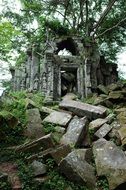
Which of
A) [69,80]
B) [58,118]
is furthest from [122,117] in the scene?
[69,80]

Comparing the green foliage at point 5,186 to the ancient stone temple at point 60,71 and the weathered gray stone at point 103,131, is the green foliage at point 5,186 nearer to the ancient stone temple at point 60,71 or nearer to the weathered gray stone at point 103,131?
the weathered gray stone at point 103,131

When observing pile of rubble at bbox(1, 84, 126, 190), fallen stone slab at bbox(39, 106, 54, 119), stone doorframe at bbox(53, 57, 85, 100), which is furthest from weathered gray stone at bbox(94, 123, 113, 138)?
stone doorframe at bbox(53, 57, 85, 100)

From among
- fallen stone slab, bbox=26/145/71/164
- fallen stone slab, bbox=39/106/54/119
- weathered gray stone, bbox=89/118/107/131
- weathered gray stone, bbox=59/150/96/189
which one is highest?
fallen stone slab, bbox=39/106/54/119

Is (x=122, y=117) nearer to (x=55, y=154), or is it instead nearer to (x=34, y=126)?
(x=34, y=126)

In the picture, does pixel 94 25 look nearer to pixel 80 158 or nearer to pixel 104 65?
pixel 104 65

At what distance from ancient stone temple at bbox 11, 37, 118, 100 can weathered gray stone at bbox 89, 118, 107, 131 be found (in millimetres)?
4971

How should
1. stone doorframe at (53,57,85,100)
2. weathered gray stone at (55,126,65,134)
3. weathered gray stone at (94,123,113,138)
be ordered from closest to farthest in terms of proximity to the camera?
weathered gray stone at (94,123,113,138)
weathered gray stone at (55,126,65,134)
stone doorframe at (53,57,85,100)

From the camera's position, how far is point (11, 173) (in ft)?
31.4

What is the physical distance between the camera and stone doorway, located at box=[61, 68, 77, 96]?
19.3 m

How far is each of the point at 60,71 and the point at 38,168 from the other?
10.0 metres

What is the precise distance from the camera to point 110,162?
9500 mm

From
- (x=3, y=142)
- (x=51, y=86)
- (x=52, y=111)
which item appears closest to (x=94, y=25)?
(x=51, y=86)

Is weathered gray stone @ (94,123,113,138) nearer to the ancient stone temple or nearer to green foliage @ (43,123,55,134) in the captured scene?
green foliage @ (43,123,55,134)

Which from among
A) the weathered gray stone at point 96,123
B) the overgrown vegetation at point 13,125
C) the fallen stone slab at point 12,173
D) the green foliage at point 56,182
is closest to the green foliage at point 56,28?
the overgrown vegetation at point 13,125
